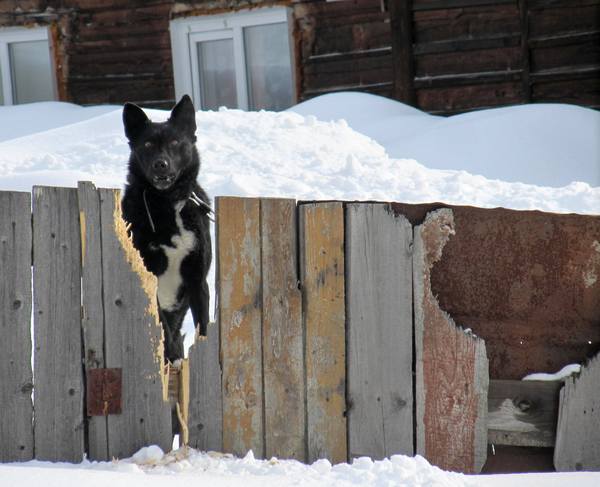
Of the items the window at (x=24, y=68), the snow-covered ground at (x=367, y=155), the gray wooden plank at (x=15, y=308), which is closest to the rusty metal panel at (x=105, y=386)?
the gray wooden plank at (x=15, y=308)

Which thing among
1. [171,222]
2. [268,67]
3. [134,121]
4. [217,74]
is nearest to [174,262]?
[171,222]

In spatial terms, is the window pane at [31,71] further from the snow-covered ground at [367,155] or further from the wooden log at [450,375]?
the wooden log at [450,375]

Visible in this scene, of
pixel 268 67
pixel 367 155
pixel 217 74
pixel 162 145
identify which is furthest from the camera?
pixel 217 74

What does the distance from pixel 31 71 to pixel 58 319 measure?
464 inches

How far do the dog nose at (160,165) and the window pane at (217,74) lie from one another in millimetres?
8764

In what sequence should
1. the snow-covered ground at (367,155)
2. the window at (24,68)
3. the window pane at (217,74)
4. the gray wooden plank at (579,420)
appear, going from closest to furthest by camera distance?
the gray wooden plank at (579,420), the snow-covered ground at (367,155), the window pane at (217,74), the window at (24,68)

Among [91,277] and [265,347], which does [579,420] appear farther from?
[91,277]

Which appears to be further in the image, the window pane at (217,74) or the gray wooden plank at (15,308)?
the window pane at (217,74)

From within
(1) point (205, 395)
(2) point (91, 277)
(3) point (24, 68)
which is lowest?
(1) point (205, 395)

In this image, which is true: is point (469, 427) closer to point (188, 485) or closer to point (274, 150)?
point (188, 485)

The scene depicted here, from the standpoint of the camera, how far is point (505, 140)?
9.63m

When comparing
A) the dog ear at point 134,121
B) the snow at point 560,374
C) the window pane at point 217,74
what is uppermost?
the window pane at point 217,74

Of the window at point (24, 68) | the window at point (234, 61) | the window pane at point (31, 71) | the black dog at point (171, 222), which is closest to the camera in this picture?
A: the black dog at point (171, 222)

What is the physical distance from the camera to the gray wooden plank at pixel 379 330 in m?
3.59
